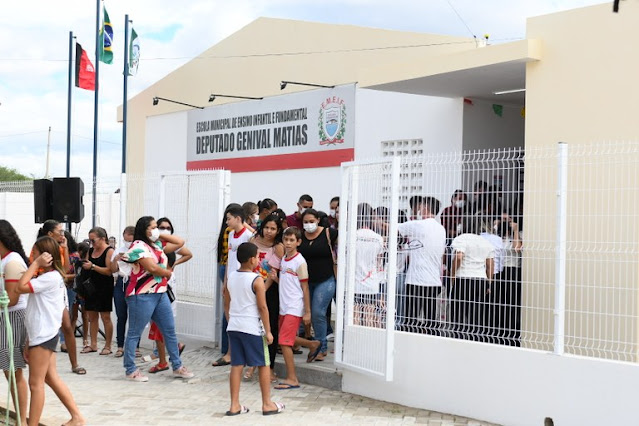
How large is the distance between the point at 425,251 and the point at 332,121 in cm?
827

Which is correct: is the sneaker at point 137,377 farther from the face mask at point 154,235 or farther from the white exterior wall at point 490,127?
the white exterior wall at point 490,127

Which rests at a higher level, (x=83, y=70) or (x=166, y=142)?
(x=83, y=70)

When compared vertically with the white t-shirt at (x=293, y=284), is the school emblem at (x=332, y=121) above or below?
above

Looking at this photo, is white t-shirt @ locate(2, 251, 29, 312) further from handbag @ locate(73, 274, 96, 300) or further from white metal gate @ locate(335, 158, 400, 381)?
handbag @ locate(73, 274, 96, 300)

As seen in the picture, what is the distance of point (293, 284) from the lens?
8625 millimetres

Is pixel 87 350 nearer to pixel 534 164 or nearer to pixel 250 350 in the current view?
pixel 250 350

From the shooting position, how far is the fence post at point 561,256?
22.9 feet

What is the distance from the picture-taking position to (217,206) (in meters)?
10.7

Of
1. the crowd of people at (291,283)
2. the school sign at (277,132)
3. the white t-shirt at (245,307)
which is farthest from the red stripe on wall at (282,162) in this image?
the white t-shirt at (245,307)

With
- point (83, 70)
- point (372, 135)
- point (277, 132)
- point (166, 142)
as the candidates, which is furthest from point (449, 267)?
point (83, 70)

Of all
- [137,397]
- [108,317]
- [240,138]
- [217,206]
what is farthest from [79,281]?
[240,138]

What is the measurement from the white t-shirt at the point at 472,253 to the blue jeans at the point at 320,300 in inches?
66.0

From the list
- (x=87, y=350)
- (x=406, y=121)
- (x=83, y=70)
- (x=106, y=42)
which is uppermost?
(x=106, y=42)

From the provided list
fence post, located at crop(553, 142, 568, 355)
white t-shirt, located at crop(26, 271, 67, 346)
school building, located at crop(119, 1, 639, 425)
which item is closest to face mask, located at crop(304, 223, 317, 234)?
school building, located at crop(119, 1, 639, 425)
